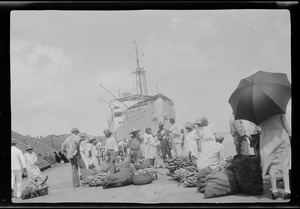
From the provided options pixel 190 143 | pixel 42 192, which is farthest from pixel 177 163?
pixel 42 192

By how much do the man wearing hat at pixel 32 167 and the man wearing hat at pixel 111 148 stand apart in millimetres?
1089

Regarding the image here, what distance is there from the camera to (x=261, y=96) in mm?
6082

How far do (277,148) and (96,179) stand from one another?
2.96 metres

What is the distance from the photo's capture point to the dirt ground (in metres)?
6.34

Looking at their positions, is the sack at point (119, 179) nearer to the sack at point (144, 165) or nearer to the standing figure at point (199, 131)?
the sack at point (144, 165)

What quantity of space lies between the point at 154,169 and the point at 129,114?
102 centimetres

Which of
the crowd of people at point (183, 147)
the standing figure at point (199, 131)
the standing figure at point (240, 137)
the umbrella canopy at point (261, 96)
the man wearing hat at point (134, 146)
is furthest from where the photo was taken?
the man wearing hat at point (134, 146)

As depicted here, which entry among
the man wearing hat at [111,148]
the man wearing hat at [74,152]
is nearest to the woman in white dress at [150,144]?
the man wearing hat at [111,148]

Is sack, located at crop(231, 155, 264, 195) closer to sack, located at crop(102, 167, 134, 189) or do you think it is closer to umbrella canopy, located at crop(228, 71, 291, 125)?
umbrella canopy, located at crop(228, 71, 291, 125)

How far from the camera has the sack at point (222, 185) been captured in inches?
248

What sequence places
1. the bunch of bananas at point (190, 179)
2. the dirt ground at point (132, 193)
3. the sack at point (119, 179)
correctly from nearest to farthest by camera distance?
the dirt ground at point (132, 193) < the bunch of bananas at point (190, 179) < the sack at point (119, 179)

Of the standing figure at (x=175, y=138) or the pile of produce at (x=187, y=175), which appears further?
the standing figure at (x=175, y=138)
